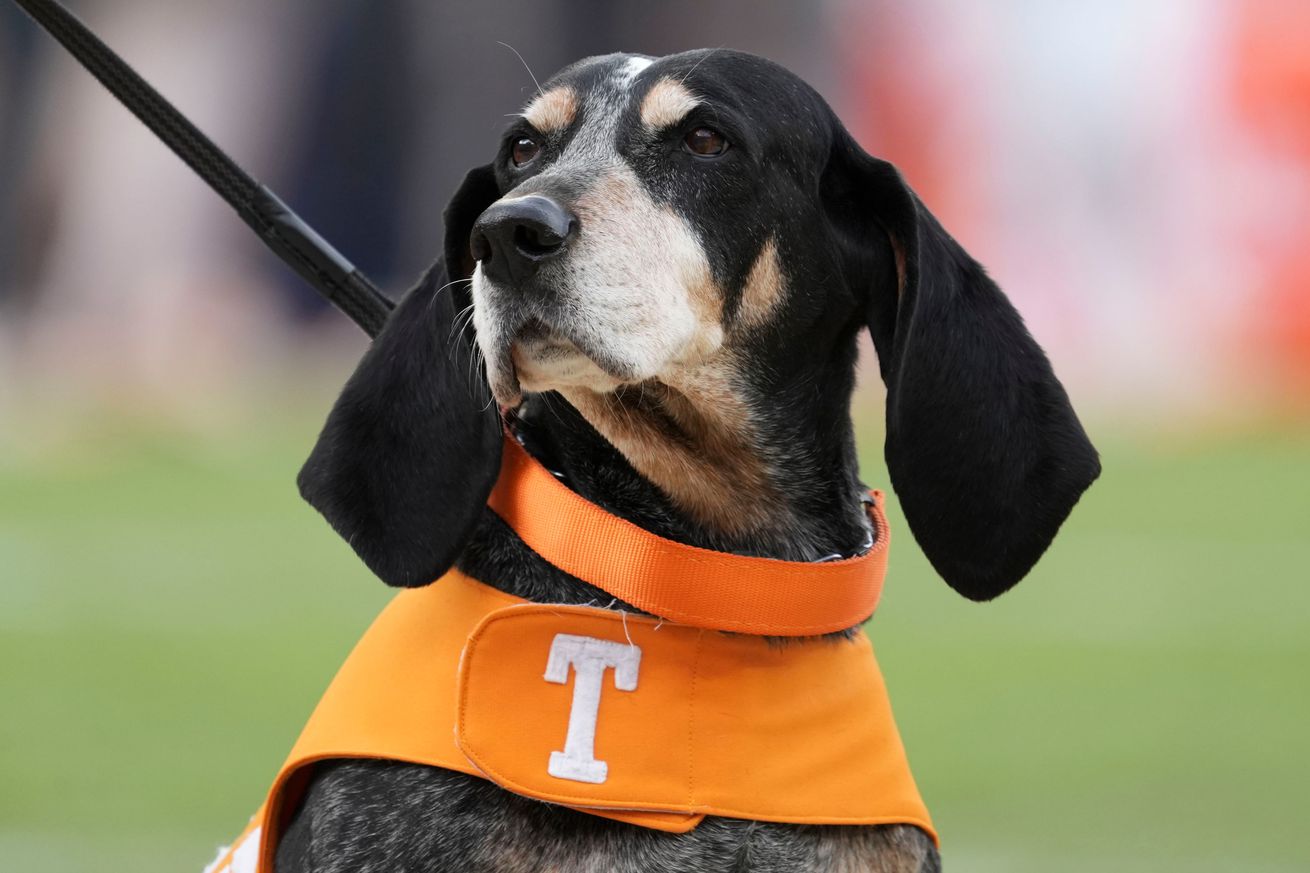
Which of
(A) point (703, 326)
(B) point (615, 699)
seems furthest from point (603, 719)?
(A) point (703, 326)

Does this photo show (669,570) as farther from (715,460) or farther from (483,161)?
(483,161)

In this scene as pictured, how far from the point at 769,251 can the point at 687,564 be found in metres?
0.62

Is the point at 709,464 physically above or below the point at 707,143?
below

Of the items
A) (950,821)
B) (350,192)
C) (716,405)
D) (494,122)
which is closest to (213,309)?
(350,192)

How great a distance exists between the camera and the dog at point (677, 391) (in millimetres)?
2713

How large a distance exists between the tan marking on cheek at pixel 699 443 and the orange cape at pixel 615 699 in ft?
0.65

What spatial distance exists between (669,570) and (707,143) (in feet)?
2.58

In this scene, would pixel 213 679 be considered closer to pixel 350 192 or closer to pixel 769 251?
pixel 769 251

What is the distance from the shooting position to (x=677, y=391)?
3.04 m

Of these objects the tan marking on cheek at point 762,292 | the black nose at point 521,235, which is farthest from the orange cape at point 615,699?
the tan marking on cheek at point 762,292

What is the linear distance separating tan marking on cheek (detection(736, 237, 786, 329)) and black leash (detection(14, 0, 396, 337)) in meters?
0.80

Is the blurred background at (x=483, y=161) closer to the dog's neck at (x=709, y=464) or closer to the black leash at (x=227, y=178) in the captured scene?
the black leash at (x=227, y=178)

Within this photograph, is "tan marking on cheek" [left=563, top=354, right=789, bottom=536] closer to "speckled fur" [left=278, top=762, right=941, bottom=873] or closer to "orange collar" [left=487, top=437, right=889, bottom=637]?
"orange collar" [left=487, top=437, right=889, bottom=637]

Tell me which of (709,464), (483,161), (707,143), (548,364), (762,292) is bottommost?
(483,161)
